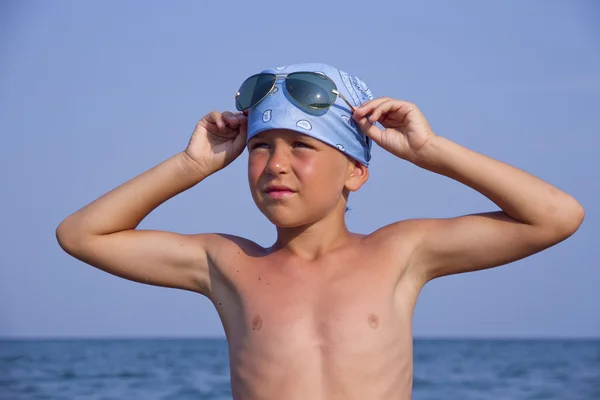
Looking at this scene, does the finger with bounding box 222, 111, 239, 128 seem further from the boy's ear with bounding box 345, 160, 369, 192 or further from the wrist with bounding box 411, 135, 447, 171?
the wrist with bounding box 411, 135, 447, 171

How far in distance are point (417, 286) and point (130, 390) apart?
13.0m

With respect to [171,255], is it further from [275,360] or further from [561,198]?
[561,198]

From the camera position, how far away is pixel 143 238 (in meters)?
4.20

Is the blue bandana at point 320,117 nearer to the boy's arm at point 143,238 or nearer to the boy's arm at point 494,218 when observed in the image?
the boy's arm at point 494,218

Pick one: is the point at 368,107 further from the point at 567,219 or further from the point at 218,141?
the point at 567,219

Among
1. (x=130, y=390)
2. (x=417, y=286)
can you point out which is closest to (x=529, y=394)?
(x=130, y=390)

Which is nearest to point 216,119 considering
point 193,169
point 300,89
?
point 193,169

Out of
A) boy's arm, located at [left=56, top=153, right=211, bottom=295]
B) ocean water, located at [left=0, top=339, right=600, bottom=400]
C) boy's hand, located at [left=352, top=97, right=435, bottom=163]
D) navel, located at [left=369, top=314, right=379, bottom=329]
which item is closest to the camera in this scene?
navel, located at [left=369, top=314, right=379, bottom=329]

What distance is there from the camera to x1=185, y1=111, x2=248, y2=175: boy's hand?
416cm

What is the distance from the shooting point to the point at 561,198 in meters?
3.87

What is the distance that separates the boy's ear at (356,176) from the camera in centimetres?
415

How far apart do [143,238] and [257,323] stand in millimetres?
642

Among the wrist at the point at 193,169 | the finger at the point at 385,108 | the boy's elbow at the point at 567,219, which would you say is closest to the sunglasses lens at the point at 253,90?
the wrist at the point at 193,169

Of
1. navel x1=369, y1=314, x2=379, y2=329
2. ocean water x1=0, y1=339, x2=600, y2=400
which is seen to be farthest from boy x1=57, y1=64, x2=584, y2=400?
ocean water x1=0, y1=339, x2=600, y2=400
